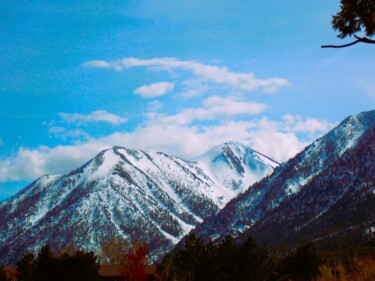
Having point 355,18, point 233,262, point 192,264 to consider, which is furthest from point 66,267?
point 355,18

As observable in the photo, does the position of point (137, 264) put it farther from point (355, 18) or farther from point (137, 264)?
point (355, 18)

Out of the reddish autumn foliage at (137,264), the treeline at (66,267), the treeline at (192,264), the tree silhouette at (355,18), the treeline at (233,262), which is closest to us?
the tree silhouette at (355,18)

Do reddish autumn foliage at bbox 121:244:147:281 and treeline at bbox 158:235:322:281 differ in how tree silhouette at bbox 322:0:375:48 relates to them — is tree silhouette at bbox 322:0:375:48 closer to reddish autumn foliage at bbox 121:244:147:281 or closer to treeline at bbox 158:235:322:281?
reddish autumn foliage at bbox 121:244:147:281

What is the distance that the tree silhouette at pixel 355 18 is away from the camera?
10.3 m

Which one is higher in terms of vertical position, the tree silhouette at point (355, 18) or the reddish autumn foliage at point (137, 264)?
the tree silhouette at point (355, 18)

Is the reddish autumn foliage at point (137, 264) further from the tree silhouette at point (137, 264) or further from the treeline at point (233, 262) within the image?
the treeline at point (233, 262)

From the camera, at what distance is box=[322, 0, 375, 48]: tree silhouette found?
1033 cm

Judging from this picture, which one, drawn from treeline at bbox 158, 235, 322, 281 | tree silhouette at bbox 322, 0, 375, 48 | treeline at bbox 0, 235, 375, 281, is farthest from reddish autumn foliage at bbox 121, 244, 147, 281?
treeline at bbox 158, 235, 322, 281

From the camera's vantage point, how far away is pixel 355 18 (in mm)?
10711

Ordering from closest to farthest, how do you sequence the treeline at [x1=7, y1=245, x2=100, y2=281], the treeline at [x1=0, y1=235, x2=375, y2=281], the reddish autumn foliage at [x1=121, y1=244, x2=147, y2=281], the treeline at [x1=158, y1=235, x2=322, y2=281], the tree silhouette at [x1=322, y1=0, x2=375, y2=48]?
the tree silhouette at [x1=322, y1=0, x2=375, y2=48] < the reddish autumn foliage at [x1=121, y1=244, x2=147, y2=281] < the treeline at [x1=0, y1=235, x2=375, y2=281] < the treeline at [x1=7, y1=245, x2=100, y2=281] < the treeline at [x1=158, y1=235, x2=322, y2=281]

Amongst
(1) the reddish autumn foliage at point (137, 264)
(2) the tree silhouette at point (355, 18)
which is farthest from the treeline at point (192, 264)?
(2) the tree silhouette at point (355, 18)

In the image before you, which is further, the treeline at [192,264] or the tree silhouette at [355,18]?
the treeline at [192,264]

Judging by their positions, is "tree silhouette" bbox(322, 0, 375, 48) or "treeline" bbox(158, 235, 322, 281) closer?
"tree silhouette" bbox(322, 0, 375, 48)

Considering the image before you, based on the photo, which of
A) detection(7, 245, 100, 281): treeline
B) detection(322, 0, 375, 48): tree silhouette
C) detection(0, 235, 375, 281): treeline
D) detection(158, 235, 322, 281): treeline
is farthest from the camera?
detection(158, 235, 322, 281): treeline
